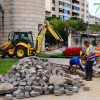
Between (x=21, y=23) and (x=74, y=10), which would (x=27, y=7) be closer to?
(x=21, y=23)

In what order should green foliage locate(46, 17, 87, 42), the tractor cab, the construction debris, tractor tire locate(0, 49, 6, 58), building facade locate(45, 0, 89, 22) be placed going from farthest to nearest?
building facade locate(45, 0, 89, 22) → green foliage locate(46, 17, 87, 42) → tractor tire locate(0, 49, 6, 58) → the tractor cab → the construction debris

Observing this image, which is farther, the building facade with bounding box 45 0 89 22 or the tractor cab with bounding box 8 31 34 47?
the building facade with bounding box 45 0 89 22

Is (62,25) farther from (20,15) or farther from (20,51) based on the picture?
(20,51)

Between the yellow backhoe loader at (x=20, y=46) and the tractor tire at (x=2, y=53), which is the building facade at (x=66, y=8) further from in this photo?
the tractor tire at (x=2, y=53)

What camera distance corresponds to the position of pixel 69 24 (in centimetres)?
5441

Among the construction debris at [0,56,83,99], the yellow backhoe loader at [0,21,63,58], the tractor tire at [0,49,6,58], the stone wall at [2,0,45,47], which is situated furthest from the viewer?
the stone wall at [2,0,45,47]

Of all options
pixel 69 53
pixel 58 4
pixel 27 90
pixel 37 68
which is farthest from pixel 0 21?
pixel 58 4

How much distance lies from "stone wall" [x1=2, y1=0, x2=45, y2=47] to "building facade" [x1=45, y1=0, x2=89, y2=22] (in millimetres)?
40073

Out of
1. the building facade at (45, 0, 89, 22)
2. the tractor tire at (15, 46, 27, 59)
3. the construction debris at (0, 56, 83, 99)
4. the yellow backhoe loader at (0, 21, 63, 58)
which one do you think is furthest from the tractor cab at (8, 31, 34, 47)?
the building facade at (45, 0, 89, 22)

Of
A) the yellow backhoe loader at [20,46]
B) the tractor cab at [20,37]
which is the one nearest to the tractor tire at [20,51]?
the yellow backhoe loader at [20,46]

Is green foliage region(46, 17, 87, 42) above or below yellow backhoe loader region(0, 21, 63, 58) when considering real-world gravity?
above

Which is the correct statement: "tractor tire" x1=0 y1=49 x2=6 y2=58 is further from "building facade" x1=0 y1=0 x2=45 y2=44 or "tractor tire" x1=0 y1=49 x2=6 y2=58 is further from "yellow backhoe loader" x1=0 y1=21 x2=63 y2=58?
"building facade" x1=0 y1=0 x2=45 y2=44

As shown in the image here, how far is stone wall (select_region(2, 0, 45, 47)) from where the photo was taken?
24.3 m

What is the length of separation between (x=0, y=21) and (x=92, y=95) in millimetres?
19163
